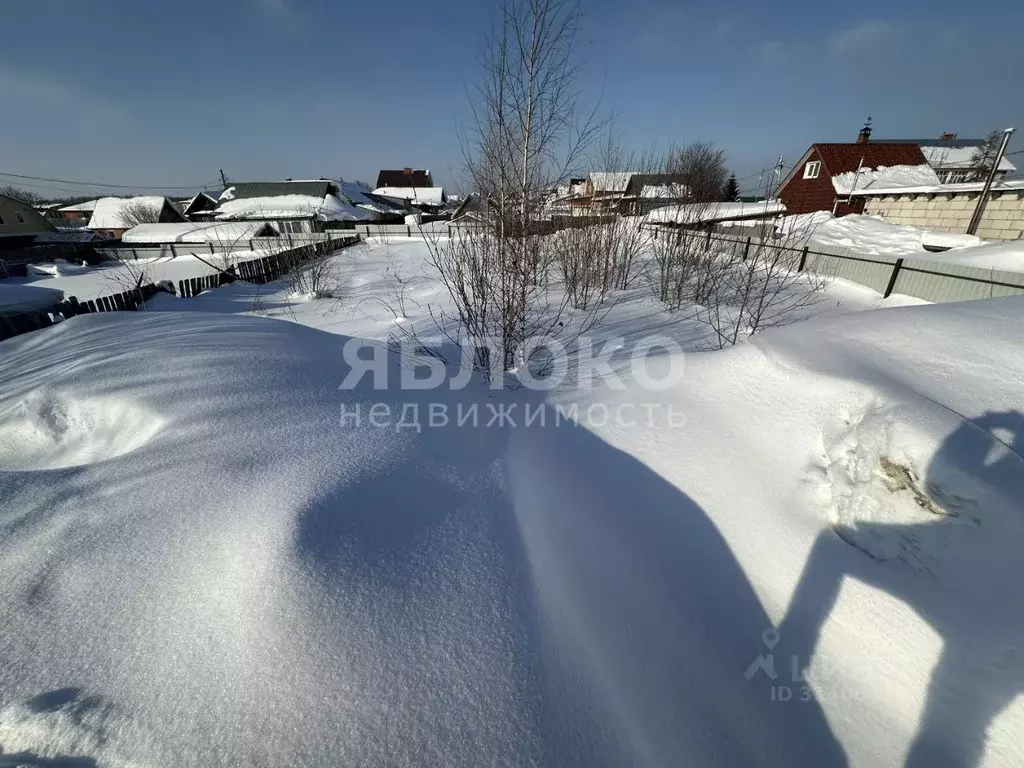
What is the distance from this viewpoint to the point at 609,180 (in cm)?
762

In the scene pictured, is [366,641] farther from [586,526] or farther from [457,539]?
[586,526]

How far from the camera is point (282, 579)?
1375 mm

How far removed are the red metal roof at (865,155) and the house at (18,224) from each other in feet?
161

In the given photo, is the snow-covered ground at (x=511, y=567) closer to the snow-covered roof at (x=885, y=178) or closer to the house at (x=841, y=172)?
the snow-covered roof at (x=885, y=178)

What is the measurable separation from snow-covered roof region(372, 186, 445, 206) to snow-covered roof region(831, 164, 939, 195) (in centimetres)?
3693

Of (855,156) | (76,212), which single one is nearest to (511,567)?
(855,156)

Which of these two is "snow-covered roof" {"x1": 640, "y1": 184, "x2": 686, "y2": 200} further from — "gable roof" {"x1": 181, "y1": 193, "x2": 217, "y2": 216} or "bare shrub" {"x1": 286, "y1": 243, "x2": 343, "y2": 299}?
"gable roof" {"x1": 181, "y1": 193, "x2": 217, "y2": 216}

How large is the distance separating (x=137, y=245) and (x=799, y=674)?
3120 cm

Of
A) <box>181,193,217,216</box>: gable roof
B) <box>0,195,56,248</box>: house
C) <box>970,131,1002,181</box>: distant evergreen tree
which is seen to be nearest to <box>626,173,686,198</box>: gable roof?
<box>970,131,1002,181</box>: distant evergreen tree

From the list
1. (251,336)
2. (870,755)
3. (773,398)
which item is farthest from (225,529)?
(773,398)

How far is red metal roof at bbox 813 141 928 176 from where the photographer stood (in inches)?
828

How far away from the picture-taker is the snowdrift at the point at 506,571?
1151mm

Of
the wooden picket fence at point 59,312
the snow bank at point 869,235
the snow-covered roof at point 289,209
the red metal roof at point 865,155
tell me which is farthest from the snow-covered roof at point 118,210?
the red metal roof at point 865,155

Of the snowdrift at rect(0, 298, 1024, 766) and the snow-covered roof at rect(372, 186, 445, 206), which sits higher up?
the snow-covered roof at rect(372, 186, 445, 206)
